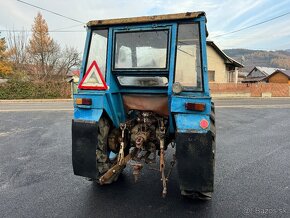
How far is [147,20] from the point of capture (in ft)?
10.5

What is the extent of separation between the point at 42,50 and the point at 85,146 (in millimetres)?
34698

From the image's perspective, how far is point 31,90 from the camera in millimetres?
24531

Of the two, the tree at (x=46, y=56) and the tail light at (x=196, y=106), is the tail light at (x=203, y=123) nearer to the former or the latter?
the tail light at (x=196, y=106)

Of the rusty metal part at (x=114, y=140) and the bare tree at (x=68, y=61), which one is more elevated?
the bare tree at (x=68, y=61)

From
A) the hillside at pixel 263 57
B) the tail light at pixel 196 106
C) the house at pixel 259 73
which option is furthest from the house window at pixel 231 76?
the hillside at pixel 263 57

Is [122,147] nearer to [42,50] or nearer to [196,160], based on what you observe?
[196,160]

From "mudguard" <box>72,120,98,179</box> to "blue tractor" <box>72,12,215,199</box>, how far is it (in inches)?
0.5

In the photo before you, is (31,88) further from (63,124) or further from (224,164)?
(224,164)

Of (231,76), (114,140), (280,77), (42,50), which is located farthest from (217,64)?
(114,140)

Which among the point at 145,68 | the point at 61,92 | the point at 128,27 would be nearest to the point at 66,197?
the point at 145,68

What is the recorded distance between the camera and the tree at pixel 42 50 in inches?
1283

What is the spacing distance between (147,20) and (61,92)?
929 inches

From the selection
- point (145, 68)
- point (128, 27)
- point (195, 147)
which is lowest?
point (195, 147)

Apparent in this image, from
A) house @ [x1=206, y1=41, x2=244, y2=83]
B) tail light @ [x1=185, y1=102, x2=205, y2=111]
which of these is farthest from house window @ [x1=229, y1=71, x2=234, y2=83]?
tail light @ [x1=185, y1=102, x2=205, y2=111]
